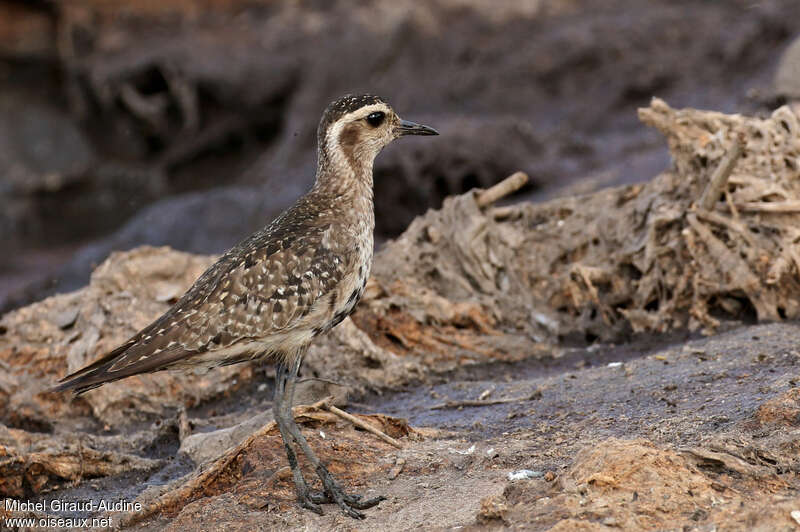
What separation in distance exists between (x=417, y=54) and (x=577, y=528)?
15.4 m

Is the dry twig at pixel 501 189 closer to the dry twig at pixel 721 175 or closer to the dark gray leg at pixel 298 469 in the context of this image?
the dry twig at pixel 721 175

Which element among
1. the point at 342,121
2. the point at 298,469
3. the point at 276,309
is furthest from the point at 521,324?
the point at 298,469

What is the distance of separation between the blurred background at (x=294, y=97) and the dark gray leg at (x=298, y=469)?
803 centimetres

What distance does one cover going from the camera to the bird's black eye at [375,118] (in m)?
7.06

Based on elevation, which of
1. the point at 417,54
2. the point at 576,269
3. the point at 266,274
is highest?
the point at 417,54

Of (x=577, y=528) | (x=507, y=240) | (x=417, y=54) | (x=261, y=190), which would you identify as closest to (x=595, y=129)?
(x=417, y=54)

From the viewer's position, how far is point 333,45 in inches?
789

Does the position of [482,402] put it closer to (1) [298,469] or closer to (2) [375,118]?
(1) [298,469]

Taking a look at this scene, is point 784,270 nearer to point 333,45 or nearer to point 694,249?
point 694,249

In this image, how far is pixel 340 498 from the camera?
18.6ft

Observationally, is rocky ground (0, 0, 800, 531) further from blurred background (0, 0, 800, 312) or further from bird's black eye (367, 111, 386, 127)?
bird's black eye (367, 111, 386, 127)

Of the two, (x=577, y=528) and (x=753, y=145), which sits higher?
(x=753, y=145)

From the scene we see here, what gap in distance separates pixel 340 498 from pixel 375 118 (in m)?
2.58

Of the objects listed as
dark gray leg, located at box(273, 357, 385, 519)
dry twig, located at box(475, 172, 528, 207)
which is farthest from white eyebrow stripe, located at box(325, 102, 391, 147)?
dry twig, located at box(475, 172, 528, 207)
